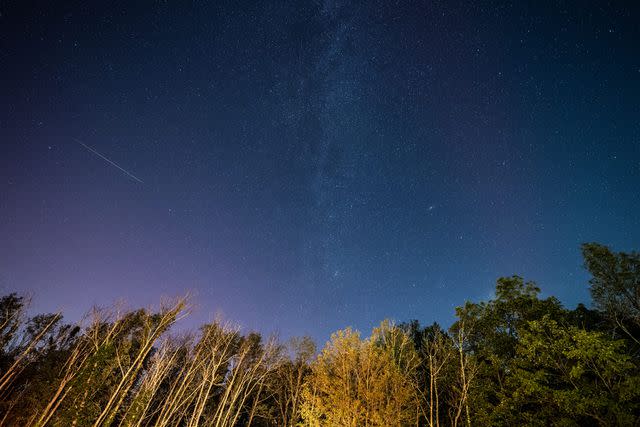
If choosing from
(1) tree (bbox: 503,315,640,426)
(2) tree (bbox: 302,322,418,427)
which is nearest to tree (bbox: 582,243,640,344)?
(1) tree (bbox: 503,315,640,426)

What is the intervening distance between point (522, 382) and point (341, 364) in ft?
37.4

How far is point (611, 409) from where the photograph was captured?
14875 mm

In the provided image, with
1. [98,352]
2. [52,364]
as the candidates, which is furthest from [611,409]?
[52,364]

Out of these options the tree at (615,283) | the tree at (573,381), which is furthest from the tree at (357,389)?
the tree at (615,283)

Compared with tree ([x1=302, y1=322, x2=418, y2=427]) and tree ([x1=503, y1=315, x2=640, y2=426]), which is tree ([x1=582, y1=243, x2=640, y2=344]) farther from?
tree ([x1=302, y1=322, x2=418, y2=427])

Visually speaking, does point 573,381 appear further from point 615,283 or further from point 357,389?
point 357,389

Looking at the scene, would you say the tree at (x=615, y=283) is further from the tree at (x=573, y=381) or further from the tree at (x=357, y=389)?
the tree at (x=357, y=389)

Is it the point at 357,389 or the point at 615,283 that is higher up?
the point at 615,283

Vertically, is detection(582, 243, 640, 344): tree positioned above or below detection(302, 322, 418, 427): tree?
above

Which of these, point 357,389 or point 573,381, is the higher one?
point 573,381

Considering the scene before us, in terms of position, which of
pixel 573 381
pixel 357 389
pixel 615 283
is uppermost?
pixel 615 283

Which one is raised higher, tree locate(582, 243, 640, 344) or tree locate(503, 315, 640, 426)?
tree locate(582, 243, 640, 344)

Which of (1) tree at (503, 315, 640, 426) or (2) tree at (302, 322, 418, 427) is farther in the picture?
(2) tree at (302, 322, 418, 427)

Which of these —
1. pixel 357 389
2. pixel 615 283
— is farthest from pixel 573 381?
pixel 357 389
